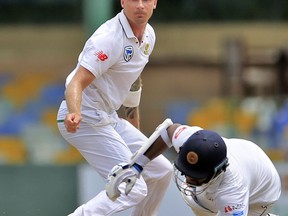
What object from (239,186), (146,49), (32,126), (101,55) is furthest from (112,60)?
(32,126)

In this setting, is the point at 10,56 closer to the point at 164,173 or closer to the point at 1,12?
the point at 1,12

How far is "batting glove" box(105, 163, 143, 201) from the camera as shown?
6363mm

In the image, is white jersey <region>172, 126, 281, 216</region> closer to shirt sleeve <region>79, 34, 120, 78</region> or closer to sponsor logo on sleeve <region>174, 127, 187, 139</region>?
sponsor logo on sleeve <region>174, 127, 187, 139</region>

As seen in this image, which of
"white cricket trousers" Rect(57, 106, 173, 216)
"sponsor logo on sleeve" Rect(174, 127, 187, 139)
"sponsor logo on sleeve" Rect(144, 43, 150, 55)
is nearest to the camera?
"sponsor logo on sleeve" Rect(174, 127, 187, 139)

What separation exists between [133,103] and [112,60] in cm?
79

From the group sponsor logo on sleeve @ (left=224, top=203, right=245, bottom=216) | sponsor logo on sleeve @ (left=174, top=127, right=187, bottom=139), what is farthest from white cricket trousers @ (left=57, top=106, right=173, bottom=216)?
sponsor logo on sleeve @ (left=224, top=203, right=245, bottom=216)

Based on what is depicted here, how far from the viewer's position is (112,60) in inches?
263

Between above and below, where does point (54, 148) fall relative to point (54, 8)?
above

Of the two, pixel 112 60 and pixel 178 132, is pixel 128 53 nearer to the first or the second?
pixel 112 60

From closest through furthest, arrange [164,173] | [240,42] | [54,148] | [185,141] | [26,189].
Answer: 1. [185,141]
2. [164,173]
3. [26,189]
4. [54,148]
5. [240,42]

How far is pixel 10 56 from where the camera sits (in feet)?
64.3

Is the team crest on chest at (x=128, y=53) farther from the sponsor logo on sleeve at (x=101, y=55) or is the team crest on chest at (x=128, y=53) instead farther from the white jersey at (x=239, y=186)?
the white jersey at (x=239, y=186)

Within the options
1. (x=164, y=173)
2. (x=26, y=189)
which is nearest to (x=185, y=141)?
(x=164, y=173)

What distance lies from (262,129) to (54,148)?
235 centimetres
